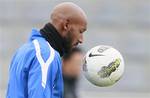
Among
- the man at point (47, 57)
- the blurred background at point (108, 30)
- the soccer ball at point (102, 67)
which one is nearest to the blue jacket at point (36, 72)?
the man at point (47, 57)

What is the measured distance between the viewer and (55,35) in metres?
5.43

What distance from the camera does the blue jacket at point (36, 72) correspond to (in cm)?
520

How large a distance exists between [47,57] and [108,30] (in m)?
9.10

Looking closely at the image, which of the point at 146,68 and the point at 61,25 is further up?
the point at 146,68

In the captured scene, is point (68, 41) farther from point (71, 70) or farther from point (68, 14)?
point (71, 70)

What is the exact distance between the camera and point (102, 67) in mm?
5848

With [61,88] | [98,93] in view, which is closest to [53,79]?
[61,88]

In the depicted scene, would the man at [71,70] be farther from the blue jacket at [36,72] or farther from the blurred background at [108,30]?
the blurred background at [108,30]

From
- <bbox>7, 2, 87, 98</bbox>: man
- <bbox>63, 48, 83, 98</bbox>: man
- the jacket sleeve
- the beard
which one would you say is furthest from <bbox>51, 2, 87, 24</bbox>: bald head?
<bbox>63, 48, 83, 98</bbox>: man

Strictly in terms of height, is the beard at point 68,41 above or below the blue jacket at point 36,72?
above

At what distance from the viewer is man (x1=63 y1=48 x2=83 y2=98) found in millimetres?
8508

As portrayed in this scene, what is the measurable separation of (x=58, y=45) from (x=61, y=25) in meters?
0.15

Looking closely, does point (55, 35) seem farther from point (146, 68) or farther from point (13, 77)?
point (146, 68)

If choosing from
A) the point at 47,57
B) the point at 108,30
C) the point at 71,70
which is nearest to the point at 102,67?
the point at 47,57
